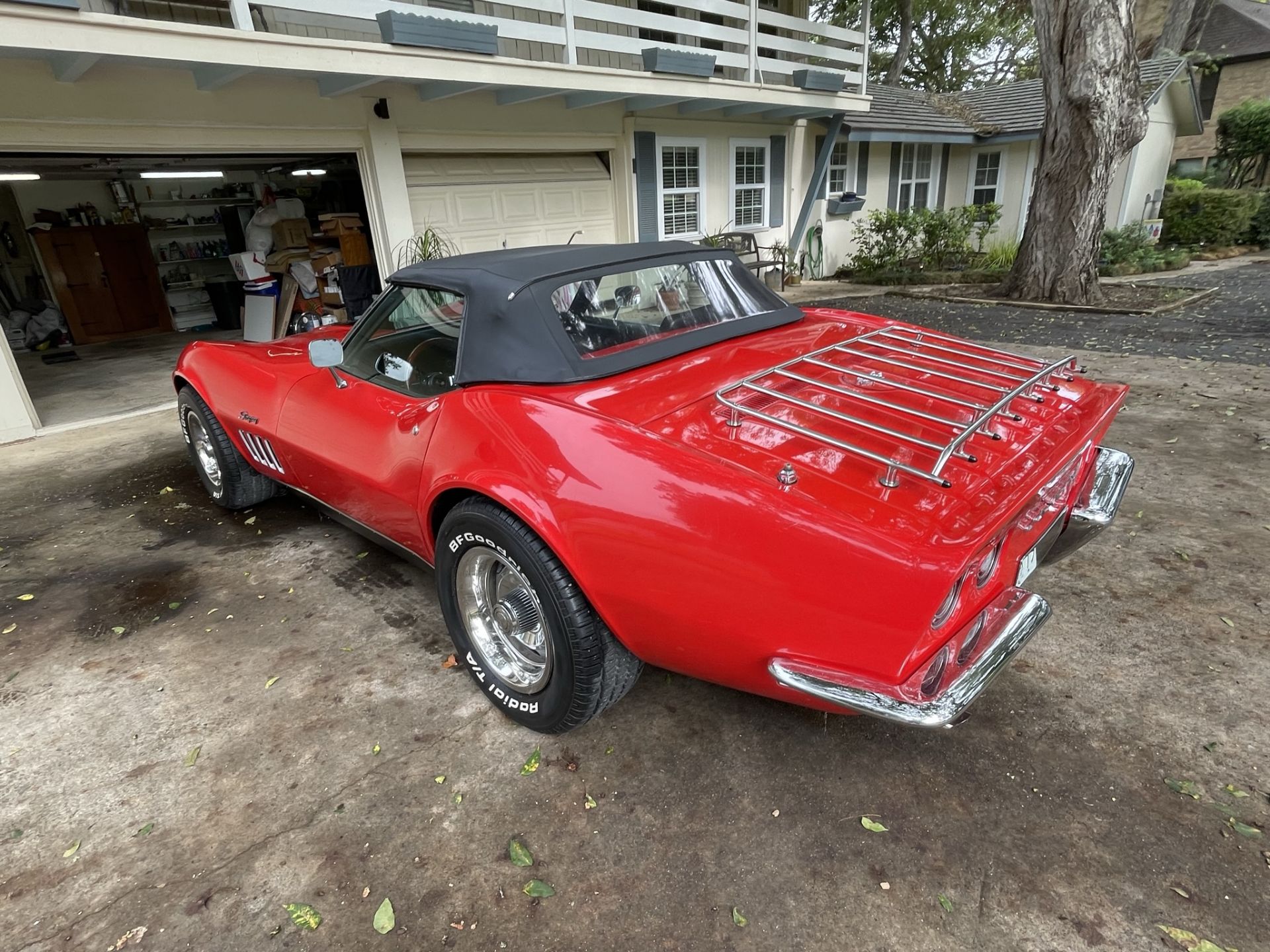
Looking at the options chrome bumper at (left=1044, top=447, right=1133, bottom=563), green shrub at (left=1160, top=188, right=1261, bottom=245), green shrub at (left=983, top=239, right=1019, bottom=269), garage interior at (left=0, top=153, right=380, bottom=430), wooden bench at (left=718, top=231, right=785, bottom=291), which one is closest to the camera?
chrome bumper at (left=1044, top=447, right=1133, bottom=563)

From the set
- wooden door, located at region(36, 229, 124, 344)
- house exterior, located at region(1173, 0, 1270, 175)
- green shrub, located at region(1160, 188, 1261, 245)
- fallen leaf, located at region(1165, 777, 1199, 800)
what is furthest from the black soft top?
house exterior, located at region(1173, 0, 1270, 175)

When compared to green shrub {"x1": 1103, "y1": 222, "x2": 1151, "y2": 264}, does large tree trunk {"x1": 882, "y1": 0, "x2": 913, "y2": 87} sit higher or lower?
higher

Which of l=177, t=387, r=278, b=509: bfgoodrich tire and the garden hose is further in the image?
the garden hose

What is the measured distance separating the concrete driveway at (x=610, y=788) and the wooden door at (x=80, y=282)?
10179 mm

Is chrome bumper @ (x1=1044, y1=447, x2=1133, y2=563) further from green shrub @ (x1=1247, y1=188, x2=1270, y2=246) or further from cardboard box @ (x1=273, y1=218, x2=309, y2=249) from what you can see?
green shrub @ (x1=1247, y1=188, x2=1270, y2=246)

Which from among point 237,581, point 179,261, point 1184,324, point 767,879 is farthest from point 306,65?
point 1184,324

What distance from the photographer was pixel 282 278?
9.48 meters

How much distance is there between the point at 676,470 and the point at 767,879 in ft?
3.60

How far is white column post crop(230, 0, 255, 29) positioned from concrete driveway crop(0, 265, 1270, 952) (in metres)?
4.72

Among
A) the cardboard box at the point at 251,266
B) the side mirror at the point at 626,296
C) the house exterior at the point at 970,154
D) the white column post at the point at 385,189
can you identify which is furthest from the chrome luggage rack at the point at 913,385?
the house exterior at the point at 970,154

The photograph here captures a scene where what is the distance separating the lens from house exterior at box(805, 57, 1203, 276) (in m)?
14.7

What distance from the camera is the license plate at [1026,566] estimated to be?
203cm

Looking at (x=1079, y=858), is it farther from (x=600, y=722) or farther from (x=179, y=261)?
(x=179, y=261)

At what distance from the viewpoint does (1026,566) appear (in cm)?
208
